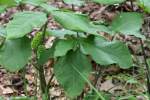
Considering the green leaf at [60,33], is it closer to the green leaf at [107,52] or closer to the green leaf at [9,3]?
the green leaf at [107,52]

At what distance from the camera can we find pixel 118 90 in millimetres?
2648

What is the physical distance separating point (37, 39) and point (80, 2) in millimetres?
223

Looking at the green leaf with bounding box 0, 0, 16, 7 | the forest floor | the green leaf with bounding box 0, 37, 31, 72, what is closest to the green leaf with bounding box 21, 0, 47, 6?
the green leaf with bounding box 0, 0, 16, 7

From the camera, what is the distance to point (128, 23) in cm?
157

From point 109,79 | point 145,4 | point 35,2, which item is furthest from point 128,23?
point 109,79

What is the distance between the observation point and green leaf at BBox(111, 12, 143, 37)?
154 cm

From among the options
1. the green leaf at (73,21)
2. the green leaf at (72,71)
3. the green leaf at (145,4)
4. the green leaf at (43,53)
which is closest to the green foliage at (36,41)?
the green leaf at (43,53)

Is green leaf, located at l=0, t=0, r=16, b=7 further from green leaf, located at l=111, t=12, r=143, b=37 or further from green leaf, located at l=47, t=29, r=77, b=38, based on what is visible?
green leaf, located at l=111, t=12, r=143, b=37

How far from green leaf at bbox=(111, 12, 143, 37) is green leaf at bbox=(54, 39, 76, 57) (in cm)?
21

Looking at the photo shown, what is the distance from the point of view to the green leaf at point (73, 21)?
1.31 m

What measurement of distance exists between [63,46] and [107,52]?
0.56 feet

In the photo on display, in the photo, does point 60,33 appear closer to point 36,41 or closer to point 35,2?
point 36,41

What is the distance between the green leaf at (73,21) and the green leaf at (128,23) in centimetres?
21

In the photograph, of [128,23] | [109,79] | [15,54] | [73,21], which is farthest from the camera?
[109,79]
